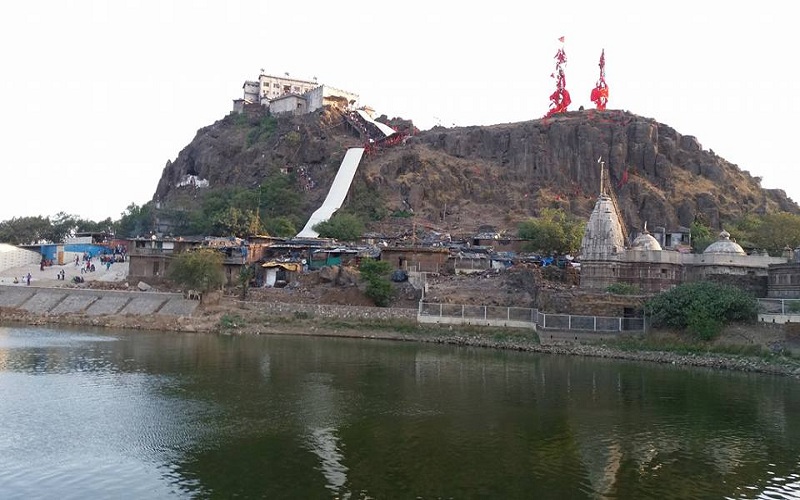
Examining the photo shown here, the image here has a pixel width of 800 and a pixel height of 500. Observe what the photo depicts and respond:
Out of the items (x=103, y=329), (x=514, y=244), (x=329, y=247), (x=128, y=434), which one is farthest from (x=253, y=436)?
(x=514, y=244)

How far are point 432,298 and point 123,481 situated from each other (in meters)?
30.4

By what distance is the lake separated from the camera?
15.3 meters

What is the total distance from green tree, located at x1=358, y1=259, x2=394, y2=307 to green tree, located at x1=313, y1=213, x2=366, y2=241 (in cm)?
1740

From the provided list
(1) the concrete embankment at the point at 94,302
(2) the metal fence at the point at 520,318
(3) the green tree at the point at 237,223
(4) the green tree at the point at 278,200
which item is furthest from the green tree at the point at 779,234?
(4) the green tree at the point at 278,200

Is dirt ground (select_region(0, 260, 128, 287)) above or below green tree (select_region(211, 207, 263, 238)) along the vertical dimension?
below

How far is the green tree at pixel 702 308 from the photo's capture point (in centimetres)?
3459

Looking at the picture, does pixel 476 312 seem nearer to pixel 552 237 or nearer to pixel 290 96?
pixel 552 237

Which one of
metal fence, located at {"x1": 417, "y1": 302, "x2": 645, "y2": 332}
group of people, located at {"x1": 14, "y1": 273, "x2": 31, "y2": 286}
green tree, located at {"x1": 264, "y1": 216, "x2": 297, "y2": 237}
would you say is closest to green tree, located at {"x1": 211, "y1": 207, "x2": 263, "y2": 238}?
green tree, located at {"x1": 264, "y1": 216, "x2": 297, "y2": 237}

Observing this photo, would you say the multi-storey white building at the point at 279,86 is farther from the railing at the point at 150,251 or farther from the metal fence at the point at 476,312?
the metal fence at the point at 476,312

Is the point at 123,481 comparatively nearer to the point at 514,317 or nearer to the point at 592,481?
the point at 592,481

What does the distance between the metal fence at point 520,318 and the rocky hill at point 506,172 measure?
2580 cm

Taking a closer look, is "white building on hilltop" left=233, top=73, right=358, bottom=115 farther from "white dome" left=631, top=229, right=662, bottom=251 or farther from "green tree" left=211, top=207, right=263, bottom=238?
"white dome" left=631, top=229, right=662, bottom=251

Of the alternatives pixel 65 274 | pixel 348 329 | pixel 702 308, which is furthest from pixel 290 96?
pixel 702 308

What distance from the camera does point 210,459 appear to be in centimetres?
1666
